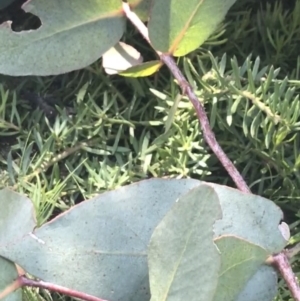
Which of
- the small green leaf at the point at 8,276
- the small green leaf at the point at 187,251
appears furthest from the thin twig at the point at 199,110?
the small green leaf at the point at 8,276

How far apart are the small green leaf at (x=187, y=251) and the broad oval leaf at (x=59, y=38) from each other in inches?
10.3

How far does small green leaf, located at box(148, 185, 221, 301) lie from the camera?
0.60 meters

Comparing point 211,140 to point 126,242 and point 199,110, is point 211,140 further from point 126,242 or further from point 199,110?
point 126,242

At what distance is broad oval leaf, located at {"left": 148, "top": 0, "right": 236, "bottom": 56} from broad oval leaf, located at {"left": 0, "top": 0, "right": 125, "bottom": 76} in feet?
0.22

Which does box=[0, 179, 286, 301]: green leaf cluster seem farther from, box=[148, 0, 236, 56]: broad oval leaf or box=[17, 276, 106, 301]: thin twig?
box=[148, 0, 236, 56]: broad oval leaf

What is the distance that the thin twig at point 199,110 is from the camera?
71 centimetres

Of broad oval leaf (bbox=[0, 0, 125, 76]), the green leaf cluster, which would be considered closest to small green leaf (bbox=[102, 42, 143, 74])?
broad oval leaf (bbox=[0, 0, 125, 76])

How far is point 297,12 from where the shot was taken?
80 cm

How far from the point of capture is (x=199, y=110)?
2.39 ft

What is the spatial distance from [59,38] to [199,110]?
19cm

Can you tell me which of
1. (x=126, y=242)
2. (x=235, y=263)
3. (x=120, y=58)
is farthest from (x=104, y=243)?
(x=120, y=58)

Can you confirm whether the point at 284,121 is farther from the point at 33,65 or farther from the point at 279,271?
the point at 33,65

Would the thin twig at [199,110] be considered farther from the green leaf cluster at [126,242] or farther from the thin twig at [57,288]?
the thin twig at [57,288]

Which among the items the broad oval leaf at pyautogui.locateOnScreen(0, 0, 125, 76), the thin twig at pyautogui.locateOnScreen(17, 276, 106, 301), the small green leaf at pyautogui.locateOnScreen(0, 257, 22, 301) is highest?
Answer: the broad oval leaf at pyautogui.locateOnScreen(0, 0, 125, 76)
